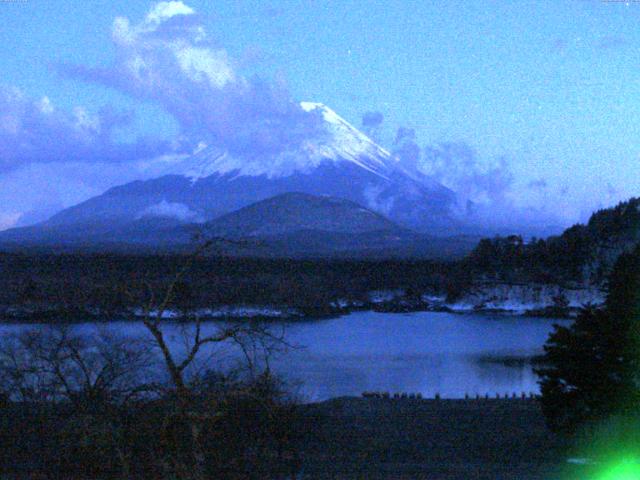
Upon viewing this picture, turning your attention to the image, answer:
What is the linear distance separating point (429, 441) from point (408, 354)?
1358cm

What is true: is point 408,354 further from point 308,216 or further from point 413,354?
point 308,216

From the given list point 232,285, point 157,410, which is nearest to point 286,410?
point 157,410

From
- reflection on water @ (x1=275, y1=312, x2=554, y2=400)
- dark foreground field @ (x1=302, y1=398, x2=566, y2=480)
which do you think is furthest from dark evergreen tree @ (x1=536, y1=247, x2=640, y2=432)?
reflection on water @ (x1=275, y1=312, x2=554, y2=400)

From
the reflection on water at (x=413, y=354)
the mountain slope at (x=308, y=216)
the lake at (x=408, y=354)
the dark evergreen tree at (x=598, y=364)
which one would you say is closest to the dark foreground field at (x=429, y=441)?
the dark evergreen tree at (x=598, y=364)

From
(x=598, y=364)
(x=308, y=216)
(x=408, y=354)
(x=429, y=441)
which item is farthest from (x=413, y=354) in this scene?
(x=308, y=216)

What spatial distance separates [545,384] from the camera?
Result: 959 centimetres

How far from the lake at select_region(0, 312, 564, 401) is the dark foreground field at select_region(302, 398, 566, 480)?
1080 millimetres

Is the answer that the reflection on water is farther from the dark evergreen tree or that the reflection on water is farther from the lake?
the dark evergreen tree

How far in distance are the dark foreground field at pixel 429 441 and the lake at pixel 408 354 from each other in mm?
1080

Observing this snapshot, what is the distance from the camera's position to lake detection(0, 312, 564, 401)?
1834 cm

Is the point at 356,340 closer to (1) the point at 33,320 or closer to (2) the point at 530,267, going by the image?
(1) the point at 33,320

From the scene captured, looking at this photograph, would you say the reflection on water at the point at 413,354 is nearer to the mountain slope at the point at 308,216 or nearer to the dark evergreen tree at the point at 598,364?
the dark evergreen tree at the point at 598,364

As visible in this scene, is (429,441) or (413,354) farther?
(413,354)

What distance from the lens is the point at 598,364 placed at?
9.03 meters
